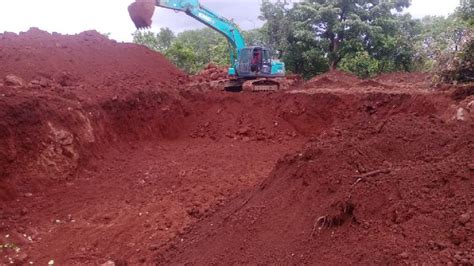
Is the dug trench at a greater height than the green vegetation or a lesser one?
lesser

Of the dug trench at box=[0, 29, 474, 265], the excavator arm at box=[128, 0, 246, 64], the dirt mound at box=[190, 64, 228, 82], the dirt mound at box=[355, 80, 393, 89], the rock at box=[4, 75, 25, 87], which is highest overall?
the excavator arm at box=[128, 0, 246, 64]

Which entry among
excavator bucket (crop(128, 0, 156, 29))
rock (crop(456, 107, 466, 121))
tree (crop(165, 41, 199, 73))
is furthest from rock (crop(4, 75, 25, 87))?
tree (crop(165, 41, 199, 73))

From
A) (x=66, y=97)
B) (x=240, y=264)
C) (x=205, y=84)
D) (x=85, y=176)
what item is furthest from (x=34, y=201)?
(x=205, y=84)

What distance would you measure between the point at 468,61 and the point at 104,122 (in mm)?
8730

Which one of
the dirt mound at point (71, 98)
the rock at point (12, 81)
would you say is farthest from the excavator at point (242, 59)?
the rock at point (12, 81)

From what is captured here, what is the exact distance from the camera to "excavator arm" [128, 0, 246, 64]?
45.9 ft

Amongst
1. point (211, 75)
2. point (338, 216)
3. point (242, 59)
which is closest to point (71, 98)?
point (242, 59)

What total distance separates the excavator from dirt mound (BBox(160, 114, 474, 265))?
901 cm

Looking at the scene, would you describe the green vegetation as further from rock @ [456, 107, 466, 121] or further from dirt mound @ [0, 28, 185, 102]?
rock @ [456, 107, 466, 121]

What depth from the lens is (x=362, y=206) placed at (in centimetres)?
429

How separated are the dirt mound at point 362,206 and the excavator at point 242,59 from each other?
901 cm

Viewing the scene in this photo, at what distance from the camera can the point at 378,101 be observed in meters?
12.3

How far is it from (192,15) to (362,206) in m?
12.8

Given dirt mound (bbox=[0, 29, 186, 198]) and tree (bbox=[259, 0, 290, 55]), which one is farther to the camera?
tree (bbox=[259, 0, 290, 55])
